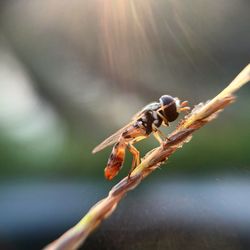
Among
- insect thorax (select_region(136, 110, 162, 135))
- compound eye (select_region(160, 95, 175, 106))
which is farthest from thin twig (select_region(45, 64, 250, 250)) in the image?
insect thorax (select_region(136, 110, 162, 135))

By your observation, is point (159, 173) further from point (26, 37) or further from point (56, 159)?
point (26, 37)

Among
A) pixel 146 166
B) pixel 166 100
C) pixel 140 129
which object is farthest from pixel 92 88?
pixel 146 166

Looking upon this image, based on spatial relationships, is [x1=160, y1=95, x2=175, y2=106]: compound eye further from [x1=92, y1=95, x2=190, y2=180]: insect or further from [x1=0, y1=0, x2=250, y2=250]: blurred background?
[x1=0, y1=0, x2=250, y2=250]: blurred background

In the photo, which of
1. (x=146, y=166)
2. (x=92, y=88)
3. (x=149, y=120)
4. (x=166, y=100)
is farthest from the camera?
(x=92, y=88)

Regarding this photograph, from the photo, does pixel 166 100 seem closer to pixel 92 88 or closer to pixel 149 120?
pixel 149 120

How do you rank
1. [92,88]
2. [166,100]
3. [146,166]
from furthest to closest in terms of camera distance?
[92,88] < [166,100] < [146,166]

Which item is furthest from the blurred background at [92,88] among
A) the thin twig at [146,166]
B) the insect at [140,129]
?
the thin twig at [146,166]
